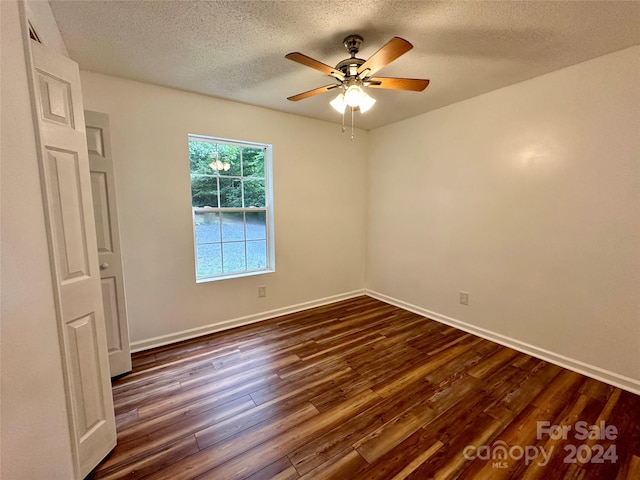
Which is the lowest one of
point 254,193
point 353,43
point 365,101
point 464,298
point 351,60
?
point 464,298

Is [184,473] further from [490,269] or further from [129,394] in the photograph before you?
[490,269]

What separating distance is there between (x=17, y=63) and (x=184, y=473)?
76.2 inches

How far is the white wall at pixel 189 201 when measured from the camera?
246 cm

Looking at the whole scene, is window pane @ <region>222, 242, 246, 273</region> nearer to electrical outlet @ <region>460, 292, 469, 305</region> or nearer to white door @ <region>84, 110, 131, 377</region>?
white door @ <region>84, 110, 131, 377</region>

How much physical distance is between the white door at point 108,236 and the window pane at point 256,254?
54.1 inches

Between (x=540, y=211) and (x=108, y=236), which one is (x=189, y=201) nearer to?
(x=108, y=236)

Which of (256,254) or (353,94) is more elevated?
(353,94)

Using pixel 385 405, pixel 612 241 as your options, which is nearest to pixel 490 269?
pixel 612 241

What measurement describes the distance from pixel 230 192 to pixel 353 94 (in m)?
1.82

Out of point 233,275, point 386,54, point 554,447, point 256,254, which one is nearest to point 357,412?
point 554,447

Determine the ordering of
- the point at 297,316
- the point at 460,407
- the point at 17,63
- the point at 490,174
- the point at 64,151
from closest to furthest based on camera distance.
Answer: the point at 17,63 → the point at 64,151 → the point at 460,407 → the point at 490,174 → the point at 297,316

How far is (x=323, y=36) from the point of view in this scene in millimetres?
1792

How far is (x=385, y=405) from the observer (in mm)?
1868

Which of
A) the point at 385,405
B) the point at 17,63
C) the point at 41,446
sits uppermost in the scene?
the point at 17,63
